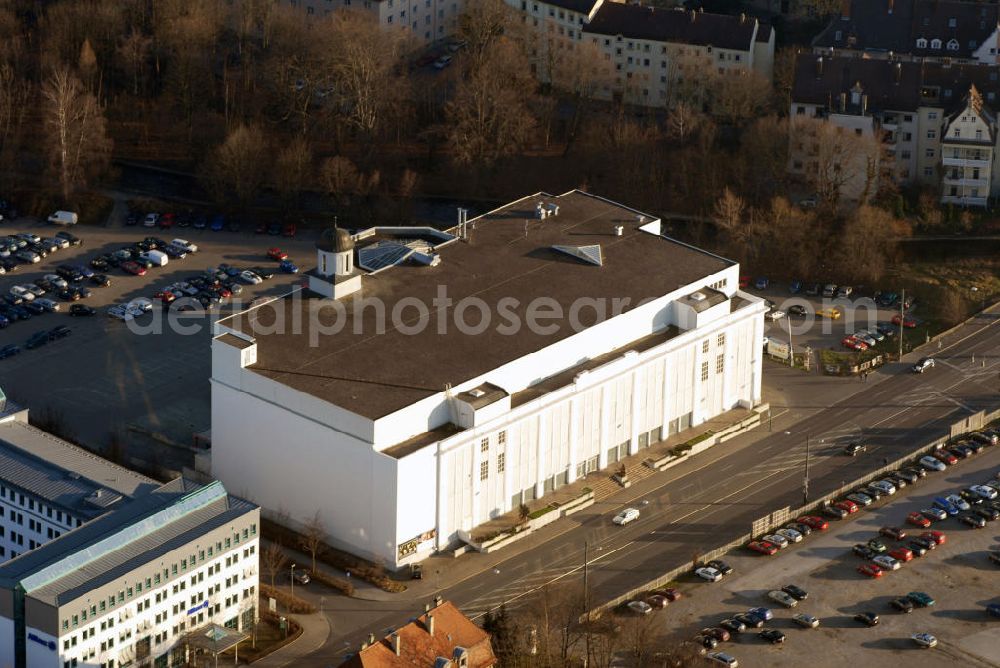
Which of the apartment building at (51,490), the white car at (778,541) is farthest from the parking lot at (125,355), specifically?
the white car at (778,541)

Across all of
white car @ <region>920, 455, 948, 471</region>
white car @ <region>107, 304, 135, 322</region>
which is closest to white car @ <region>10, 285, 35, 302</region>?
white car @ <region>107, 304, 135, 322</region>

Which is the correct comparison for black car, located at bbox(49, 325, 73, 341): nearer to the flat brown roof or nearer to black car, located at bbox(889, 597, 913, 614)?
the flat brown roof

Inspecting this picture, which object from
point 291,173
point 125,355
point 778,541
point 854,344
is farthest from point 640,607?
point 291,173

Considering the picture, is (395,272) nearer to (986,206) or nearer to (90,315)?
(90,315)

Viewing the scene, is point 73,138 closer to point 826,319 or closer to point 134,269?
point 134,269

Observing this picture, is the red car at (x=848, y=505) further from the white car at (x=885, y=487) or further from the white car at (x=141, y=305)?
the white car at (x=141, y=305)

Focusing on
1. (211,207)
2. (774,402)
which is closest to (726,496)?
(774,402)
